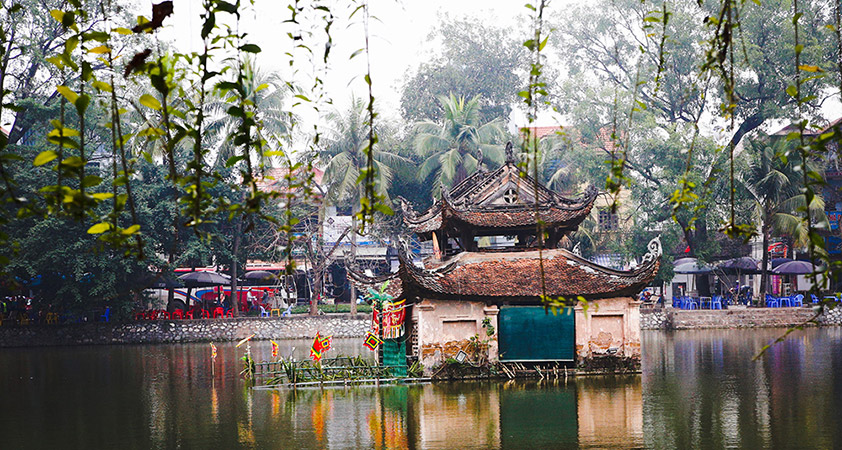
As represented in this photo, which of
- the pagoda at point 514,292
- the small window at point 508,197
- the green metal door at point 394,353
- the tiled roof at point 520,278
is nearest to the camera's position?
the tiled roof at point 520,278

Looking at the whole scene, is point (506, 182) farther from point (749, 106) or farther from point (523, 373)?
point (749, 106)

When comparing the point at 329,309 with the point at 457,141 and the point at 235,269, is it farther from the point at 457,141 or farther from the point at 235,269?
the point at 457,141

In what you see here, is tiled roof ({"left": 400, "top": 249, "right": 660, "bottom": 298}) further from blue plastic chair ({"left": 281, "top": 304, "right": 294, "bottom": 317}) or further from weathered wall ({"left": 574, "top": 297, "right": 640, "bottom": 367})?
blue plastic chair ({"left": 281, "top": 304, "right": 294, "bottom": 317})

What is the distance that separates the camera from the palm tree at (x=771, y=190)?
3516 cm

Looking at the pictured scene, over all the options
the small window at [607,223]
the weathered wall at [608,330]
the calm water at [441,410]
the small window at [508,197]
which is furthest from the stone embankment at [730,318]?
the small window at [508,197]

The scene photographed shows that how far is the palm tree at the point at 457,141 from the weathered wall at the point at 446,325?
805 inches

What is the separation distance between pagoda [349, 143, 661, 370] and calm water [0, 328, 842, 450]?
3.16 feet

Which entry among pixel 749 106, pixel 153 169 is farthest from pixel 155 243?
pixel 749 106

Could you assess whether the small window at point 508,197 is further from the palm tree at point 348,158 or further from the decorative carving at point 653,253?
the palm tree at point 348,158

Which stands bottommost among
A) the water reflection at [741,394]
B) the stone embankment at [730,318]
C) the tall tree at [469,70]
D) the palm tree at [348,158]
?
the water reflection at [741,394]

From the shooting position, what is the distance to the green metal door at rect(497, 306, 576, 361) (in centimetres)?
2009

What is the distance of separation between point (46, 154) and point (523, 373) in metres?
17.7

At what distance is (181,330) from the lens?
3525cm

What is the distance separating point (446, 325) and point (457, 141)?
874 inches
